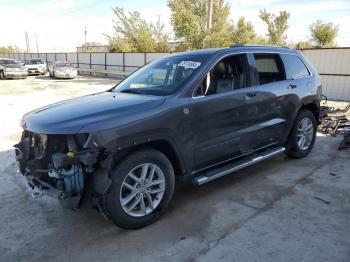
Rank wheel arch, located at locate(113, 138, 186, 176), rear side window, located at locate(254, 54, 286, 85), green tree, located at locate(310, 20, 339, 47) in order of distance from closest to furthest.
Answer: wheel arch, located at locate(113, 138, 186, 176) < rear side window, located at locate(254, 54, 286, 85) < green tree, located at locate(310, 20, 339, 47)

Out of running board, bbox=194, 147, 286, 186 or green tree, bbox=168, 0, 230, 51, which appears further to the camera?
green tree, bbox=168, 0, 230, 51

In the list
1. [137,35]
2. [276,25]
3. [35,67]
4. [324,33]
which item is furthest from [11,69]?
[324,33]

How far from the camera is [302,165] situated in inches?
215

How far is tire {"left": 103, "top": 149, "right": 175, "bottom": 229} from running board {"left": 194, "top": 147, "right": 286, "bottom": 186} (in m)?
0.40

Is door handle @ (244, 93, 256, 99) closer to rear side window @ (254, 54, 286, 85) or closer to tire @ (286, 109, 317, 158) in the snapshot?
rear side window @ (254, 54, 286, 85)

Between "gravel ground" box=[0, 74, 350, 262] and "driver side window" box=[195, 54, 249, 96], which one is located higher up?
"driver side window" box=[195, 54, 249, 96]

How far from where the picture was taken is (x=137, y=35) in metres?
31.6

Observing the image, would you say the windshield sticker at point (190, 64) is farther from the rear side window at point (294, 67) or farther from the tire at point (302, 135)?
the tire at point (302, 135)

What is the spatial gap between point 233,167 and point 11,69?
24.9 meters

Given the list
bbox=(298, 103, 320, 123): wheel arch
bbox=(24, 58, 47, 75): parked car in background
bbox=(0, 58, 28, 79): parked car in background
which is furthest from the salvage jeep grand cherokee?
bbox=(24, 58, 47, 75): parked car in background

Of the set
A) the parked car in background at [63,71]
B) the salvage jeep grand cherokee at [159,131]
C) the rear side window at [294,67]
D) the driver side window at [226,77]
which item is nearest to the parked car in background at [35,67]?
the parked car in background at [63,71]

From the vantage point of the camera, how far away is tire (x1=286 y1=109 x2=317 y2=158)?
5438 millimetres

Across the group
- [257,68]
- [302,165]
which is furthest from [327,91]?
[257,68]

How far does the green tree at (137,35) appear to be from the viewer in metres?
31.1
